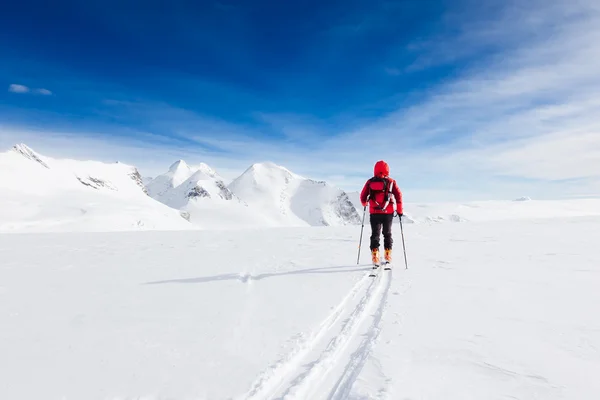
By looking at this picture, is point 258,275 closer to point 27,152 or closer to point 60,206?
point 60,206

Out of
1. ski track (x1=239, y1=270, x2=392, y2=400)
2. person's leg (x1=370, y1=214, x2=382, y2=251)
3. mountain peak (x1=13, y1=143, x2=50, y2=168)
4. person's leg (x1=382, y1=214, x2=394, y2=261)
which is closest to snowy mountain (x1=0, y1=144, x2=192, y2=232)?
mountain peak (x1=13, y1=143, x2=50, y2=168)

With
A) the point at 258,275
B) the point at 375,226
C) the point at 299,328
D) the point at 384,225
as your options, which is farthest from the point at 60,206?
the point at 299,328

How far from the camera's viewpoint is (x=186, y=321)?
4312 millimetres

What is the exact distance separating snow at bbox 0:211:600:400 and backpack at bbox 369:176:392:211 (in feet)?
5.58

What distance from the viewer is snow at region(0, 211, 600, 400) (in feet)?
9.14

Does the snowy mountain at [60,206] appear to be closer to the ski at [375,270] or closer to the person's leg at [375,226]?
the person's leg at [375,226]

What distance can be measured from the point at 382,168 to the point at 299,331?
5.75 metres

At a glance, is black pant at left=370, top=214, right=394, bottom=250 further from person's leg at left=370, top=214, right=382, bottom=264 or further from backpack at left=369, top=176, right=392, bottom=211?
backpack at left=369, top=176, right=392, bottom=211

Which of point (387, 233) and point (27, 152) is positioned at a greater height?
point (27, 152)

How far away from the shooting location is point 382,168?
8594mm

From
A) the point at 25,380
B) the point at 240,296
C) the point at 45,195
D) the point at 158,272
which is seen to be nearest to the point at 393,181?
the point at 240,296

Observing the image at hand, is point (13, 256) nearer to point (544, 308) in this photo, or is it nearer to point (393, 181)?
point (393, 181)

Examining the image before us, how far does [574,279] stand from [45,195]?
114 meters

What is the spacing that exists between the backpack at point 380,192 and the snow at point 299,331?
5.58 ft
